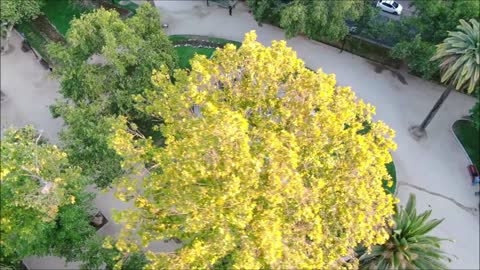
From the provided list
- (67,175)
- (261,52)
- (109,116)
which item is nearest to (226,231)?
(261,52)

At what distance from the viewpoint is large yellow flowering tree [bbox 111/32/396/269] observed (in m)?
15.9

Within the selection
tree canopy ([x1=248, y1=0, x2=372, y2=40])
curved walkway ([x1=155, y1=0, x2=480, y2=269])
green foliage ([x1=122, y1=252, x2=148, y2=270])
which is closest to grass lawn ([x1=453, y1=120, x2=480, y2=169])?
curved walkway ([x1=155, y1=0, x2=480, y2=269])

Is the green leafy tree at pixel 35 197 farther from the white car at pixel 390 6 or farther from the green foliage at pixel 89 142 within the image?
the white car at pixel 390 6

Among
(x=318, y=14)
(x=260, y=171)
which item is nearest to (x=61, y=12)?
(x=318, y=14)

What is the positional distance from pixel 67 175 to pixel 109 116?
519 centimetres

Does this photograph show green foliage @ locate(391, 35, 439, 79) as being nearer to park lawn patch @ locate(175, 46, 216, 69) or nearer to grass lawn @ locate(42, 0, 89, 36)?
park lawn patch @ locate(175, 46, 216, 69)

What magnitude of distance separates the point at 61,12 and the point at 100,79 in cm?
1736

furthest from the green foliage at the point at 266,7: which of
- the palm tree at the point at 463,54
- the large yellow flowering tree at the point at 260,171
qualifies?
the large yellow flowering tree at the point at 260,171

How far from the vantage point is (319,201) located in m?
17.0

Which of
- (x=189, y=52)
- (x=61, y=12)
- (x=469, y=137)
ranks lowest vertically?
(x=469, y=137)

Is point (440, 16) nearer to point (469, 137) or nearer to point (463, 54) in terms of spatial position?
point (463, 54)

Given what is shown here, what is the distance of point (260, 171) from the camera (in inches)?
623

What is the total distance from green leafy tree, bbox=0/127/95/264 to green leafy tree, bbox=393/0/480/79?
23.9m

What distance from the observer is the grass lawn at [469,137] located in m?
32.8
